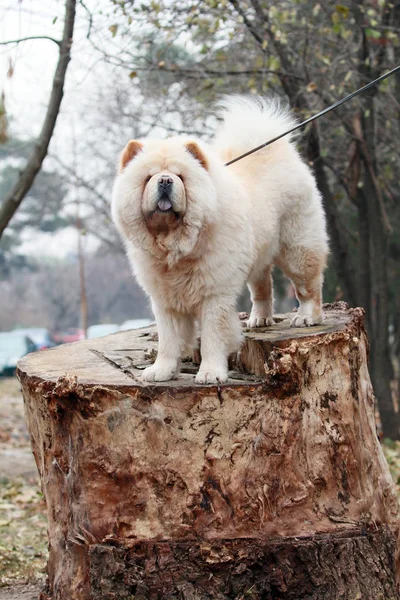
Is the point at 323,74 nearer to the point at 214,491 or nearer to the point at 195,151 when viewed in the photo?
the point at 195,151

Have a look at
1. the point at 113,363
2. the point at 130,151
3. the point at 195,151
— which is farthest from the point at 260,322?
the point at 130,151

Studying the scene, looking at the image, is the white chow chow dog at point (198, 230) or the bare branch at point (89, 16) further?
the bare branch at point (89, 16)

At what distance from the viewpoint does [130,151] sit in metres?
4.33

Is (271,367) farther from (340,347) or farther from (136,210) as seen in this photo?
(136,210)

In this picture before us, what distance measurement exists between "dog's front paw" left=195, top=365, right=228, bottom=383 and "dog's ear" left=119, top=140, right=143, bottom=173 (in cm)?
129

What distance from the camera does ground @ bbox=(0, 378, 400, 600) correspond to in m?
5.34

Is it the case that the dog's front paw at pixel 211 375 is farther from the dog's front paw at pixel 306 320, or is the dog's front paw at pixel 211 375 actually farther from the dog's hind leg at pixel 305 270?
the dog's hind leg at pixel 305 270

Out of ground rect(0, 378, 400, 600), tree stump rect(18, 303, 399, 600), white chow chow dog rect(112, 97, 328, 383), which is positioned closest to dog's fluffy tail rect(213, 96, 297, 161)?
white chow chow dog rect(112, 97, 328, 383)

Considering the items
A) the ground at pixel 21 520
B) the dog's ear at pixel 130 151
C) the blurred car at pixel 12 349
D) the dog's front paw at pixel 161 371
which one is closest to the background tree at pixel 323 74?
the ground at pixel 21 520

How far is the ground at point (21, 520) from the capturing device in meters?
5.34

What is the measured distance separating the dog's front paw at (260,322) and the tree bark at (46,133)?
272cm

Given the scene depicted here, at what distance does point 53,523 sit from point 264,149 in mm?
2895

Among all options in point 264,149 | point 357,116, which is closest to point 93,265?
point 357,116

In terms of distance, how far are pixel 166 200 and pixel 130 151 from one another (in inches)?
19.5
